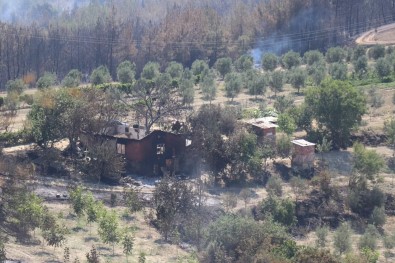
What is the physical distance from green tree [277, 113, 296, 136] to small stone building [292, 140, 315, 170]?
206 centimetres

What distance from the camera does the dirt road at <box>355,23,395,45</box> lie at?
81250 millimetres

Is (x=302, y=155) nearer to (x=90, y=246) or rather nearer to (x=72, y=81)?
(x=90, y=246)

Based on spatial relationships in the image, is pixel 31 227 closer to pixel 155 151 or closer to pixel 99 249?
pixel 99 249

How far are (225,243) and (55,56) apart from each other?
2313 inches

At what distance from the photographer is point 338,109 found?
148 feet

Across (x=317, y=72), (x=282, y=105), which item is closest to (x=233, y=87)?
(x=317, y=72)

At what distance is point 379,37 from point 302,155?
45.3 meters

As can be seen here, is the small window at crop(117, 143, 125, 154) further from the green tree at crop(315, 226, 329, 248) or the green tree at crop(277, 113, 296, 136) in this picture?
the green tree at crop(315, 226, 329, 248)

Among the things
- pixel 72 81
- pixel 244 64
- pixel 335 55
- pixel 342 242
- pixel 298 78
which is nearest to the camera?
pixel 342 242

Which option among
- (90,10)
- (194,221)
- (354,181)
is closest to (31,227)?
(194,221)

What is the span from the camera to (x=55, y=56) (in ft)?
276

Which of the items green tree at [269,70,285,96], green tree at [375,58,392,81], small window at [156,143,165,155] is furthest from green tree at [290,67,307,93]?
small window at [156,143,165,155]

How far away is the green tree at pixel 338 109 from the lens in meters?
45.1

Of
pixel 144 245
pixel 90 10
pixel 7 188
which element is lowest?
pixel 144 245
